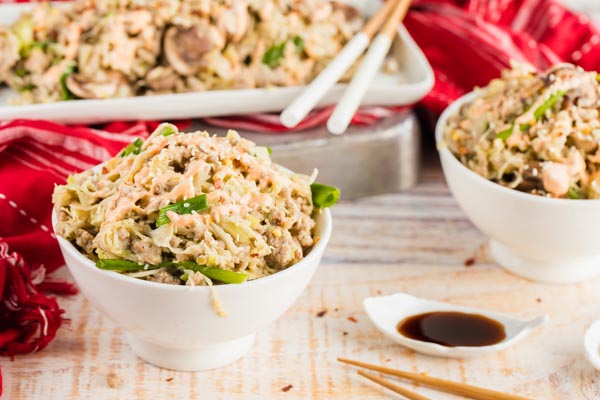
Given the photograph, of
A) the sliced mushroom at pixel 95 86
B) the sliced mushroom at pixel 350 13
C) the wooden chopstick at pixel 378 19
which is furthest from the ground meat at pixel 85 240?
the sliced mushroom at pixel 350 13

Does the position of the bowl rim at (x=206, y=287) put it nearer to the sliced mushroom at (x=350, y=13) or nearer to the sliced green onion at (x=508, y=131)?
the sliced green onion at (x=508, y=131)

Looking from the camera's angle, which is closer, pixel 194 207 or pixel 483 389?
pixel 194 207

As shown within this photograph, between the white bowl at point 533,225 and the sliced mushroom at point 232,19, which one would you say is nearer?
the white bowl at point 533,225

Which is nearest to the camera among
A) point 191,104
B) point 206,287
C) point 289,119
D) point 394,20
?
point 206,287

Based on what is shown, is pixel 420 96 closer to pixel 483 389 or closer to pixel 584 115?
pixel 584 115

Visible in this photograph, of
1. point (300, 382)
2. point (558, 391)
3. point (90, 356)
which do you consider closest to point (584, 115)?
point (558, 391)

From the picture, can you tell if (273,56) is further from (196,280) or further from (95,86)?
(196,280)

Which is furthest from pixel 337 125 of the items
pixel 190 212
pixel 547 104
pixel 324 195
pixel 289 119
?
pixel 190 212
